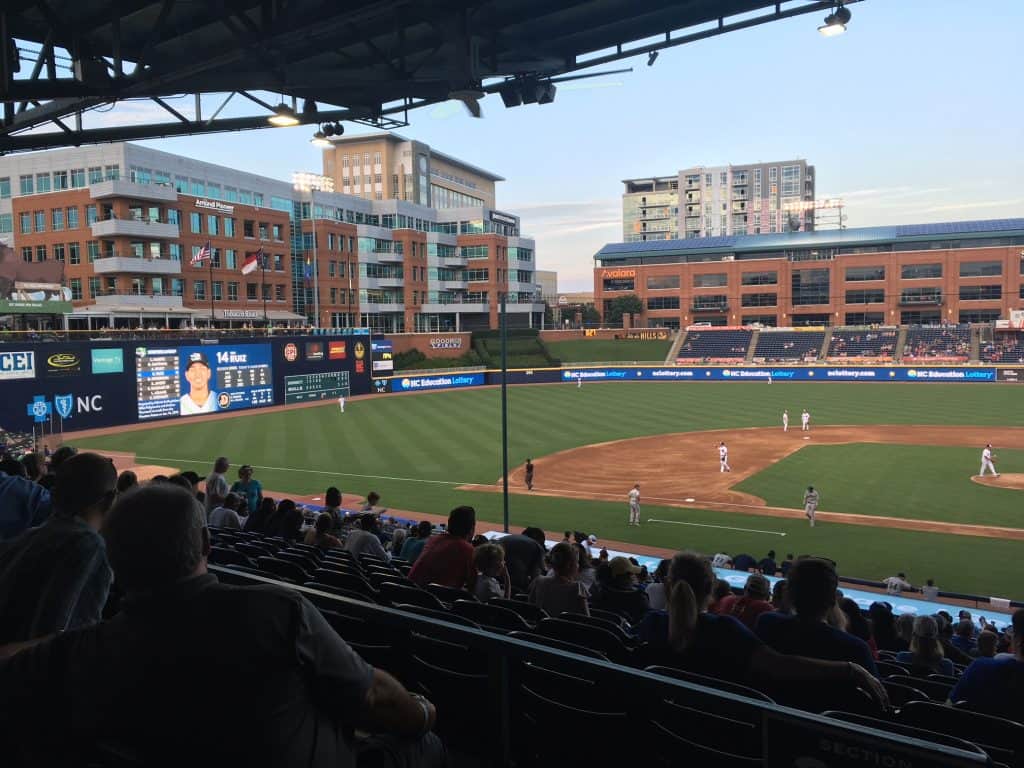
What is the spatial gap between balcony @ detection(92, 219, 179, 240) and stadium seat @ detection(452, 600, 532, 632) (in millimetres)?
63310

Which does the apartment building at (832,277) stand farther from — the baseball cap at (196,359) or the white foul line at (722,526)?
the white foul line at (722,526)

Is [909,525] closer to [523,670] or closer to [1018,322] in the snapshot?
[523,670]

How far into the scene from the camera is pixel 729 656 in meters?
4.30

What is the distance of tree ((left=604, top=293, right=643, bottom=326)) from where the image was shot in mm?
102250

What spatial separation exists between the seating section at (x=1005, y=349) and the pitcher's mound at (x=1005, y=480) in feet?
157

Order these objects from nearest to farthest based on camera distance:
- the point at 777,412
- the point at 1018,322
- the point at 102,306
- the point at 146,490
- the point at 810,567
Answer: the point at 146,490 → the point at 810,567 → the point at 777,412 → the point at 102,306 → the point at 1018,322

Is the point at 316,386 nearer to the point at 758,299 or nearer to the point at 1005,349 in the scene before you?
the point at 758,299

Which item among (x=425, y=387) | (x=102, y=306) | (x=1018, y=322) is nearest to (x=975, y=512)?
(x=425, y=387)

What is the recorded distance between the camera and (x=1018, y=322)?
76.8m

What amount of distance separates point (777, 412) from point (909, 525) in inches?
1083

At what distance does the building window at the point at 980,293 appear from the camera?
289 ft

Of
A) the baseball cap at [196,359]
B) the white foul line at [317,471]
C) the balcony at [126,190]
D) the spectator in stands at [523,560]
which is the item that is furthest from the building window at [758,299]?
the spectator in stands at [523,560]

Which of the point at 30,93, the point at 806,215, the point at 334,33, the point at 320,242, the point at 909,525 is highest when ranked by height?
the point at 806,215

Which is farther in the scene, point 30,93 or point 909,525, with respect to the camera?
point 909,525
